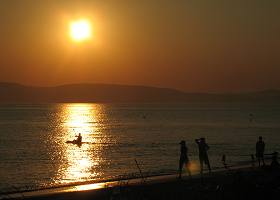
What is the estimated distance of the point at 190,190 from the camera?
17.0 meters

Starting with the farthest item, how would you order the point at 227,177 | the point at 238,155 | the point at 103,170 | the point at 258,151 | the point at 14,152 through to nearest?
the point at 14,152 → the point at 238,155 → the point at 103,170 → the point at 258,151 → the point at 227,177

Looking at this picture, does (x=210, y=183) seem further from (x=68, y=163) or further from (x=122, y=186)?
(x=68, y=163)

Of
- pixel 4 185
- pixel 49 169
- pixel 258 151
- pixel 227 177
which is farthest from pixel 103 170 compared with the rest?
pixel 227 177

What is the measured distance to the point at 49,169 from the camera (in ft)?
117

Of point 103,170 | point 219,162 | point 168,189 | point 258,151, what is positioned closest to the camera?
point 168,189

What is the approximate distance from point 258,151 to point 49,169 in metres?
16.9

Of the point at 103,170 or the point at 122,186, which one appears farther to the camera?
the point at 103,170

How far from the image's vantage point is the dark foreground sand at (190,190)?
635 inches

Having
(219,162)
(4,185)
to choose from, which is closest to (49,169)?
(4,185)

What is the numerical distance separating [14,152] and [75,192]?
110 ft

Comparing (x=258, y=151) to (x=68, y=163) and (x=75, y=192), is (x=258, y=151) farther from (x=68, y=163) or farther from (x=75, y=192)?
(x=68, y=163)

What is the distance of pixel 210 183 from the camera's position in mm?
18250

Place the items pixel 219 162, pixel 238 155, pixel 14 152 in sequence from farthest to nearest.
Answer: pixel 14 152 < pixel 238 155 < pixel 219 162

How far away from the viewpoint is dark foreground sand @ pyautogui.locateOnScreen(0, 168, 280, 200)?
1614cm
